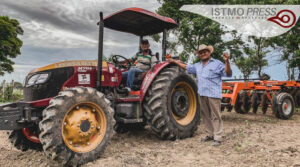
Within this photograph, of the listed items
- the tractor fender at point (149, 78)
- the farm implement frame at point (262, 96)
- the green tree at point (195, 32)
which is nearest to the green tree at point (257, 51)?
the green tree at point (195, 32)

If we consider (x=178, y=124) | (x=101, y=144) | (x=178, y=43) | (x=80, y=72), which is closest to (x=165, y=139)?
(x=178, y=124)

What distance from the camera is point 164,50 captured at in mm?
5754

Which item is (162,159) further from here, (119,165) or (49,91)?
(49,91)

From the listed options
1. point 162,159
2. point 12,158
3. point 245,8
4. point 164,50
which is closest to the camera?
point 162,159

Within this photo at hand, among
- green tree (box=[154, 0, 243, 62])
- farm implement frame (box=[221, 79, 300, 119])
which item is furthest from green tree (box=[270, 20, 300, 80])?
farm implement frame (box=[221, 79, 300, 119])

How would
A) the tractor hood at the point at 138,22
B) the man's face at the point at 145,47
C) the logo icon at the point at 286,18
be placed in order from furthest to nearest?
1. the logo icon at the point at 286,18
2. the man's face at the point at 145,47
3. the tractor hood at the point at 138,22

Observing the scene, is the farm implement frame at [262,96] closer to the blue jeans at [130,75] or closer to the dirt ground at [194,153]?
the dirt ground at [194,153]

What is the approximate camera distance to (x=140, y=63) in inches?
222

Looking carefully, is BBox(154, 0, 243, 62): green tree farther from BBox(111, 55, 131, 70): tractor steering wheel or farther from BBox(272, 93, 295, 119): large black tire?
BBox(111, 55, 131, 70): tractor steering wheel

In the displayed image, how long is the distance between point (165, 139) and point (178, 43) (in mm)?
17788

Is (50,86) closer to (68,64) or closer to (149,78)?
(68,64)

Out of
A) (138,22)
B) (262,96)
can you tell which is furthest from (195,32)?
(138,22)

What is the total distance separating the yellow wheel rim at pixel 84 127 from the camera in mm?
3693

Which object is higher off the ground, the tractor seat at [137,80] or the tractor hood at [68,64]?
the tractor hood at [68,64]
